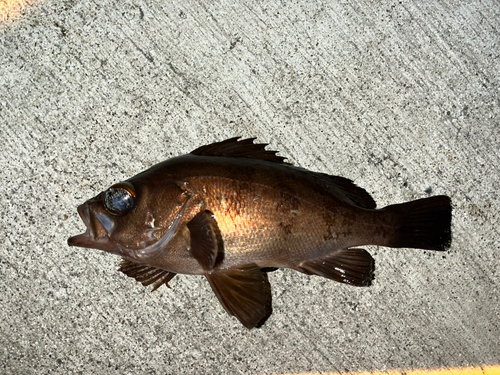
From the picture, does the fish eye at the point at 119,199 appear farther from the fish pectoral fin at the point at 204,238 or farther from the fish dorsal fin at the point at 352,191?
the fish dorsal fin at the point at 352,191

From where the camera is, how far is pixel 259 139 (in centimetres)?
244

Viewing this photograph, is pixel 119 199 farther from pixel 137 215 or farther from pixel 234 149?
pixel 234 149

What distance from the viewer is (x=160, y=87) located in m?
2.41

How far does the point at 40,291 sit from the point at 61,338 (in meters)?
0.33

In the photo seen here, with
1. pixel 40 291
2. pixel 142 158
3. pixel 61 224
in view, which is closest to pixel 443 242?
pixel 142 158

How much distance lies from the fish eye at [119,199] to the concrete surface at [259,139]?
0.57 metres

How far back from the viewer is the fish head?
6.05ft

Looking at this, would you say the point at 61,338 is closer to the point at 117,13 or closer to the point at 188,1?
the point at 117,13

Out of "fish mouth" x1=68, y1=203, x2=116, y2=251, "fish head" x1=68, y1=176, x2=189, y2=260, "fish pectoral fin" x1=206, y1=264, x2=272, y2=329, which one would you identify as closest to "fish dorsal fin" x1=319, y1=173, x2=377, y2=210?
"fish pectoral fin" x1=206, y1=264, x2=272, y2=329

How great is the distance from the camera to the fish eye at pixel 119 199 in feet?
6.05

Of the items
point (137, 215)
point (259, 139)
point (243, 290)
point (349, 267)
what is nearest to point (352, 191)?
point (349, 267)

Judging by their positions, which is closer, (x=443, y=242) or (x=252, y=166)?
(x=252, y=166)

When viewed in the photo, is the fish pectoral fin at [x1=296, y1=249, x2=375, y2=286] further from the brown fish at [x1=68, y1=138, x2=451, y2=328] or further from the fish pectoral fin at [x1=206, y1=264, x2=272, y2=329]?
the fish pectoral fin at [x1=206, y1=264, x2=272, y2=329]

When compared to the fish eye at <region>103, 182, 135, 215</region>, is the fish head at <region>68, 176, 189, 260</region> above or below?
below
